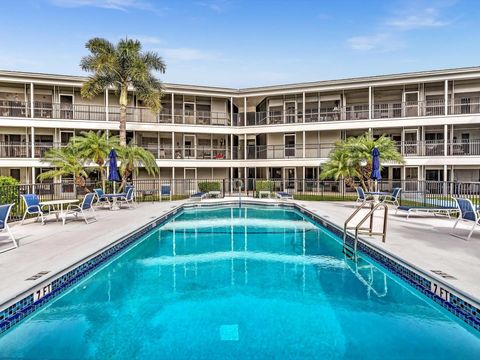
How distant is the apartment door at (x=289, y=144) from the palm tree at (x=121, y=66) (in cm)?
1188

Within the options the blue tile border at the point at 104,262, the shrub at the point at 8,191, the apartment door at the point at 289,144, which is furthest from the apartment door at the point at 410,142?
the shrub at the point at 8,191

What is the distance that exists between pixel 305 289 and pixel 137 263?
157 inches

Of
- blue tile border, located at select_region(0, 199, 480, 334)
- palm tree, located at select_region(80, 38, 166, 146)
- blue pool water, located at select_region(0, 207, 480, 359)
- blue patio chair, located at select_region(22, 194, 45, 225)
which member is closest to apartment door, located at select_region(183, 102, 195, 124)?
palm tree, located at select_region(80, 38, 166, 146)

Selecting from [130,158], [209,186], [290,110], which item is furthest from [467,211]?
[290,110]

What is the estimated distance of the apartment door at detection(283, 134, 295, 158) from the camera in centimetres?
2697

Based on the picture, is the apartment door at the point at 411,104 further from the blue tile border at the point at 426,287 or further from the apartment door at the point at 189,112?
the blue tile border at the point at 426,287

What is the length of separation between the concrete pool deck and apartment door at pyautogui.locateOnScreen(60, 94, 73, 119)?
16.8 meters

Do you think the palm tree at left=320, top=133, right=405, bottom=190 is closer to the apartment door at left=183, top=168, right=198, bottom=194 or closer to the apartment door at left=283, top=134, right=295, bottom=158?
the apartment door at left=283, top=134, right=295, bottom=158

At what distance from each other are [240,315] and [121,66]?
17.8 m

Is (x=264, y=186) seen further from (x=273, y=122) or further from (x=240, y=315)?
(x=240, y=315)

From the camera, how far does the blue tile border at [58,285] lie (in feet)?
14.3

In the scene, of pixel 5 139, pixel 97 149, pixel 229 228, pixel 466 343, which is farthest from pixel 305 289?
pixel 5 139

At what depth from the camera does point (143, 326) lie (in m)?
4.64

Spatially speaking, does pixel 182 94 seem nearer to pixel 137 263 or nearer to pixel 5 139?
pixel 5 139
